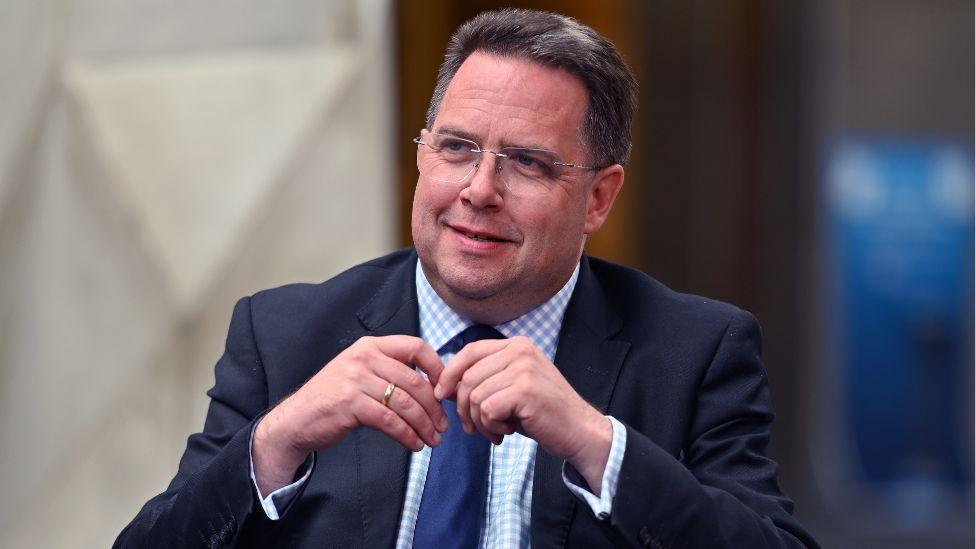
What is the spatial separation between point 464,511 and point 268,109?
2040 mm


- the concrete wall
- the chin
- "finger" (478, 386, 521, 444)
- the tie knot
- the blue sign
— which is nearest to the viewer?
"finger" (478, 386, 521, 444)

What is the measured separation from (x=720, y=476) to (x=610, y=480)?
29 cm

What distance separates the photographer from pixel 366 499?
242cm

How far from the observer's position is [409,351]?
2.21 metres

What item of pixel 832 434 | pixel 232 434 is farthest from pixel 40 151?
pixel 832 434

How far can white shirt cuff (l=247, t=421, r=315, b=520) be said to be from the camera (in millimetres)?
2275

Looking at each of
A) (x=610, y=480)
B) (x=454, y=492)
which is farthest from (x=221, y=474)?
(x=610, y=480)

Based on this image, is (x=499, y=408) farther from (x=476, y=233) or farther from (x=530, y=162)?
(x=530, y=162)

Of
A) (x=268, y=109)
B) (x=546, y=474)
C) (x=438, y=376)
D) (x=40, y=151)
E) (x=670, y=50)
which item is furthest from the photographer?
(x=670, y=50)

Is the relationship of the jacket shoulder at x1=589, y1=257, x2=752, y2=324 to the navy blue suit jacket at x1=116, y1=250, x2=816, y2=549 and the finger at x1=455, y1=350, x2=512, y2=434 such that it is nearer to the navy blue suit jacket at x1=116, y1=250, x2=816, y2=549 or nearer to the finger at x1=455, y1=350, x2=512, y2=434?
the navy blue suit jacket at x1=116, y1=250, x2=816, y2=549

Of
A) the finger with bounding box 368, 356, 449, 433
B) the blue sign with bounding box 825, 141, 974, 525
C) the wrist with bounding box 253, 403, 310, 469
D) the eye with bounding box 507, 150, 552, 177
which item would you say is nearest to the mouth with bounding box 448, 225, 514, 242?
the eye with bounding box 507, 150, 552, 177

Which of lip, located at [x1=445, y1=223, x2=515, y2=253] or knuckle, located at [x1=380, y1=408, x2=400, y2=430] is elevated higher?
lip, located at [x1=445, y1=223, x2=515, y2=253]

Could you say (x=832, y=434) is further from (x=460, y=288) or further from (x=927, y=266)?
(x=460, y=288)

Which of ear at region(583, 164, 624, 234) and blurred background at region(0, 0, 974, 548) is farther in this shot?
blurred background at region(0, 0, 974, 548)
